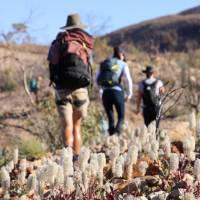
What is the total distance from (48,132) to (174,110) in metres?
8.40

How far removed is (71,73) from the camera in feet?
24.9

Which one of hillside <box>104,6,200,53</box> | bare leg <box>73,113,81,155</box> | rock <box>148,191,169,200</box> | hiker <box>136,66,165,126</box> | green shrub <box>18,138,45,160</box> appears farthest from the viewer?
hillside <box>104,6,200,53</box>

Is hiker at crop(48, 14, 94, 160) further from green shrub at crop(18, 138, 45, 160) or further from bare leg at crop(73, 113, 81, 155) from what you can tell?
green shrub at crop(18, 138, 45, 160)

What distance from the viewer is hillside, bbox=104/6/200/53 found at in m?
76.4

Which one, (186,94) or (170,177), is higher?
(186,94)

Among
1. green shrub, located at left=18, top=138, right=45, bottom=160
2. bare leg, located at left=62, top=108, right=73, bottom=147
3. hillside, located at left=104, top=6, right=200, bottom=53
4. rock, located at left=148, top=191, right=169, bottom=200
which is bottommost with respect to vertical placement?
rock, located at left=148, top=191, right=169, bottom=200

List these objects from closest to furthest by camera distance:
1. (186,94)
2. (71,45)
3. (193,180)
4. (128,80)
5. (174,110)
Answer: (193,180)
(71,45)
(128,80)
(186,94)
(174,110)

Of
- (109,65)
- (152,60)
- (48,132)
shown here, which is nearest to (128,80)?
(109,65)

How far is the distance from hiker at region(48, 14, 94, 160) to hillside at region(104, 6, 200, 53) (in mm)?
63271

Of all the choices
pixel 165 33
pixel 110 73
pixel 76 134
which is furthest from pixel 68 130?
pixel 165 33

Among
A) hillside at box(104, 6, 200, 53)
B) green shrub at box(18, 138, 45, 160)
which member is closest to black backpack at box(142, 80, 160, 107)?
green shrub at box(18, 138, 45, 160)

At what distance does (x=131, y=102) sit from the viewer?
24.6 m

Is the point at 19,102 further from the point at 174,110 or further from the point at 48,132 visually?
the point at 48,132

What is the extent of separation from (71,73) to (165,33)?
73829mm
